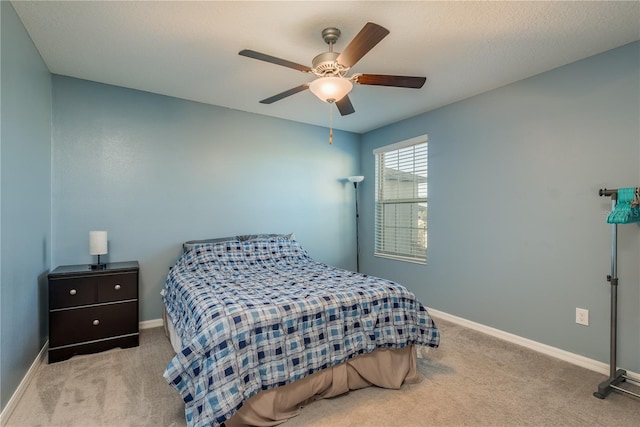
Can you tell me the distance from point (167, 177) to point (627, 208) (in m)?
3.89

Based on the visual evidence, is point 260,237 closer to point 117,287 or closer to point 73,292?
point 117,287

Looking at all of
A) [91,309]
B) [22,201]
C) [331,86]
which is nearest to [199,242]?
[91,309]

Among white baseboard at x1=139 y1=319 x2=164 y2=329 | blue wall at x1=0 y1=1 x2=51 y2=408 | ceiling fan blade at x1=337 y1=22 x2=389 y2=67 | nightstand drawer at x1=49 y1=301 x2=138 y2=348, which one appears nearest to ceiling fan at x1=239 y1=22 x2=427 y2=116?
ceiling fan blade at x1=337 y1=22 x2=389 y2=67

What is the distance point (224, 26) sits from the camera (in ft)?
6.98

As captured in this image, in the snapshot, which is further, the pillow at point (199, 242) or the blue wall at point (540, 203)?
the pillow at point (199, 242)

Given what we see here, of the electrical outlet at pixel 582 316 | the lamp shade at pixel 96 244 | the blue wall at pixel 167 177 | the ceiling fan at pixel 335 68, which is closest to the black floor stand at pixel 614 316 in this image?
the electrical outlet at pixel 582 316

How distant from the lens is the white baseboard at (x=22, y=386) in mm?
1787

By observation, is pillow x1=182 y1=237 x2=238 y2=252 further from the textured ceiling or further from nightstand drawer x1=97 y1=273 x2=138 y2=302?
the textured ceiling

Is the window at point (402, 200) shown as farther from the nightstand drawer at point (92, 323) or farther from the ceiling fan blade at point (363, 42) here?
the nightstand drawer at point (92, 323)

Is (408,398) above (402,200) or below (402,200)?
below

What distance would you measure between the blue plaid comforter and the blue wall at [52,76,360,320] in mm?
796

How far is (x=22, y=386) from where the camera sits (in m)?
2.07

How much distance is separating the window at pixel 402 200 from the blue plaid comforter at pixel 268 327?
1.58 m

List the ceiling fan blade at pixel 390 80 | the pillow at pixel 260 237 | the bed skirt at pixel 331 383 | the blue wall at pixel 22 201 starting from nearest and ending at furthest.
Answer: the bed skirt at pixel 331 383 < the blue wall at pixel 22 201 < the ceiling fan blade at pixel 390 80 < the pillow at pixel 260 237
